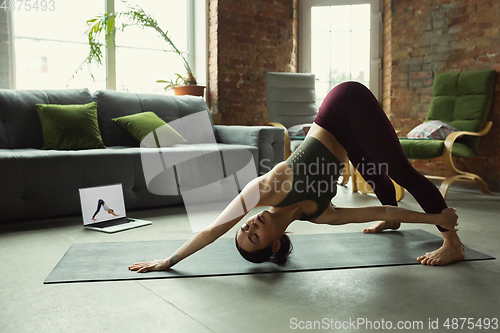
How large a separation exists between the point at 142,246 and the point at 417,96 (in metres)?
3.68

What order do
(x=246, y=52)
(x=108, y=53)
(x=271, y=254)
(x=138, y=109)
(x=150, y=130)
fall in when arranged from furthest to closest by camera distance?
(x=246, y=52)
(x=108, y=53)
(x=138, y=109)
(x=150, y=130)
(x=271, y=254)

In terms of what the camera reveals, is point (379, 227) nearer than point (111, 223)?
Yes

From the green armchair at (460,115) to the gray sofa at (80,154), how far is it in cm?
124

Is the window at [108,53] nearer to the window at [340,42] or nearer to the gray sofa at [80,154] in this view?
the gray sofa at [80,154]

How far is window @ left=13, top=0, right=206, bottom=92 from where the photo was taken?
12.1 ft

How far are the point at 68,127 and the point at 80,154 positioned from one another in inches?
17.9

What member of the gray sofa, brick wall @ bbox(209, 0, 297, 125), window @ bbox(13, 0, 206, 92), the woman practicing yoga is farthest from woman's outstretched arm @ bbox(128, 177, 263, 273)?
brick wall @ bbox(209, 0, 297, 125)

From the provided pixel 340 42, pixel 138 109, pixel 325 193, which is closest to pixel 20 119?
pixel 138 109

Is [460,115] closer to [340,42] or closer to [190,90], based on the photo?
[340,42]

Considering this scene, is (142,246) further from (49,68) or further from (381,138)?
(49,68)

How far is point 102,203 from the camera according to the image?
2.54 m

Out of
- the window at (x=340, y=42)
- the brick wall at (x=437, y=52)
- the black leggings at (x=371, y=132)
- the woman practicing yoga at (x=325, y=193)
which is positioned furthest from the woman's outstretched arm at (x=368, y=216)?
the window at (x=340, y=42)

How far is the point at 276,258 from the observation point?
6.00ft

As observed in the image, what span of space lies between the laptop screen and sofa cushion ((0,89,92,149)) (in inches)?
32.5
